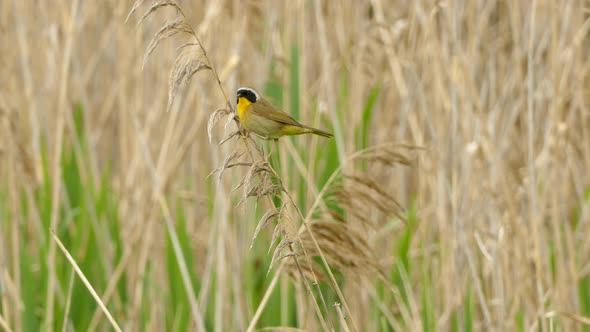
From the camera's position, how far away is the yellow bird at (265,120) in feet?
6.72

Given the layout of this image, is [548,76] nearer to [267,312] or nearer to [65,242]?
[267,312]

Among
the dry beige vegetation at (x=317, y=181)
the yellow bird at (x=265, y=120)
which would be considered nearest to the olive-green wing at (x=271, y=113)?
the yellow bird at (x=265, y=120)

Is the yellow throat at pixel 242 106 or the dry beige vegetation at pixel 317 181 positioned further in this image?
the dry beige vegetation at pixel 317 181

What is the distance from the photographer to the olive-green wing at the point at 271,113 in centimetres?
204

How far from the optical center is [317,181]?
8.56ft

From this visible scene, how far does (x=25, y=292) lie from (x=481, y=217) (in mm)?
1532

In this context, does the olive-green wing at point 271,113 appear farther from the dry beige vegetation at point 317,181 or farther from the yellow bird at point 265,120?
the dry beige vegetation at point 317,181

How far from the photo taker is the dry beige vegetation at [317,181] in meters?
2.48

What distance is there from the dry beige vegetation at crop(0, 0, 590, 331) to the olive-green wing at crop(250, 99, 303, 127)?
0.42 ft

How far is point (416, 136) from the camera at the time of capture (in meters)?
2.96

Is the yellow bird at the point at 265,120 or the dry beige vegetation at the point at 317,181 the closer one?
the yellow bird at the point at 265,120

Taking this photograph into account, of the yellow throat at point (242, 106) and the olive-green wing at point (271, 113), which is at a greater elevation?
the yellow throat at point (242, 106)

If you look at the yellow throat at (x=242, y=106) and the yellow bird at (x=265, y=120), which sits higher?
the yellow throat at (x=242, y=106)

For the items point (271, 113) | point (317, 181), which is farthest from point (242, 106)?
point (317, 181)
